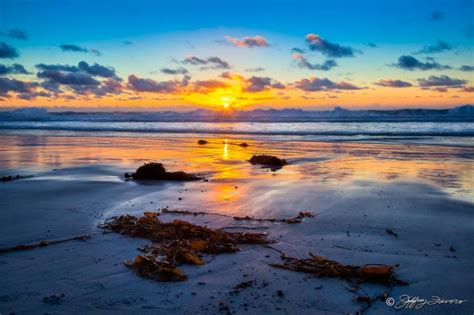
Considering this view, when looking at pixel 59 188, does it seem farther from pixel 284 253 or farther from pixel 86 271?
pixel 284 253

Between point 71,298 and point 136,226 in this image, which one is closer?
point 71,298

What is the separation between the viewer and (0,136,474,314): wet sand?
3.56 m

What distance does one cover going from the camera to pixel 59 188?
8.73m

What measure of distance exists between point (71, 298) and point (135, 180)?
6562 millimetres

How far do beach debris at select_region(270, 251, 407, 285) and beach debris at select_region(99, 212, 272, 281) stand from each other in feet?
2.60

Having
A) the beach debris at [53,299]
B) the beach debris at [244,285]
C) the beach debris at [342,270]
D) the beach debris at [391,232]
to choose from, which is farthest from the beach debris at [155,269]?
the beach debris at [391,232]

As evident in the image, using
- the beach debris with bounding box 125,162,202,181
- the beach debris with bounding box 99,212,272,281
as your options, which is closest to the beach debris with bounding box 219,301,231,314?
the beach debris with bounding box 99,212,272,281

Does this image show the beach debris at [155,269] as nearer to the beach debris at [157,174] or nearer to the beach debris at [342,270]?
the beach debris at [342,270]

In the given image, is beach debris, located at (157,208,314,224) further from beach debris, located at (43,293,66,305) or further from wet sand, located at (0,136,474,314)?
beach debris, located at (43,293,66,305)

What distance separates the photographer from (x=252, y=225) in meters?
5.84

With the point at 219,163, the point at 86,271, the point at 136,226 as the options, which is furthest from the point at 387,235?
the point at 219,163
